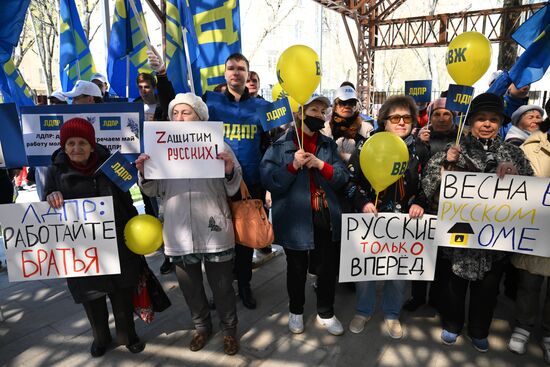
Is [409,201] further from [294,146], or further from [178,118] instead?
[178,118]

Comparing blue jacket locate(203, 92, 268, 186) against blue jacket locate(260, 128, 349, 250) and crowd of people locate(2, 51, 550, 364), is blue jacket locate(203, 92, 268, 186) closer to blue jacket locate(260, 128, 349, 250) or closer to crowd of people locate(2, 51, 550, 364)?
crowd of people locate(2, 51, 550, 364)

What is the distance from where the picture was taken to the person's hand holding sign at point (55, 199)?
2.53 metres

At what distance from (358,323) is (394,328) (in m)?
0.29

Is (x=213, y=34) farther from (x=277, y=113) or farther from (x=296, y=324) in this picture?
(x=296, y=324)

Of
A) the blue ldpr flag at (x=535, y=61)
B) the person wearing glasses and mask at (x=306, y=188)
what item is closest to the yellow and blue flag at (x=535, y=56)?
the blue ldpr flag at (x=535, y=61)

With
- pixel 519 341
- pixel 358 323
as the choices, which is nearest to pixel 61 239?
pixel 358 323

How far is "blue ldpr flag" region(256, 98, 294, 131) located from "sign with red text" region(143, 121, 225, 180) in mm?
451

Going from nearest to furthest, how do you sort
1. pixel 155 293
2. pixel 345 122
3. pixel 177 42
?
pixel 155 293
pixel 345 122
pixel 177 42

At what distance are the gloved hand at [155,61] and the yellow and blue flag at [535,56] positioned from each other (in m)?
3.26

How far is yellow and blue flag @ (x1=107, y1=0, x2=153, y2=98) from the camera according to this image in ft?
16.2

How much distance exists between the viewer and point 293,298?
319 centimetres

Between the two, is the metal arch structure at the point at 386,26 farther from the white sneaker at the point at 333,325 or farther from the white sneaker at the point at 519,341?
the white sneaker at the point at 519,341

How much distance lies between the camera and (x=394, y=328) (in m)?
3.15

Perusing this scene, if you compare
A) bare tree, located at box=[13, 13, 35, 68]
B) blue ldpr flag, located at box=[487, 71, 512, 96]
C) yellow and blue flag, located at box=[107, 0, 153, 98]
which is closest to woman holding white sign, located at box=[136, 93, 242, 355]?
yellow and blue flag, located at box=[107, 0, 153, 98]
